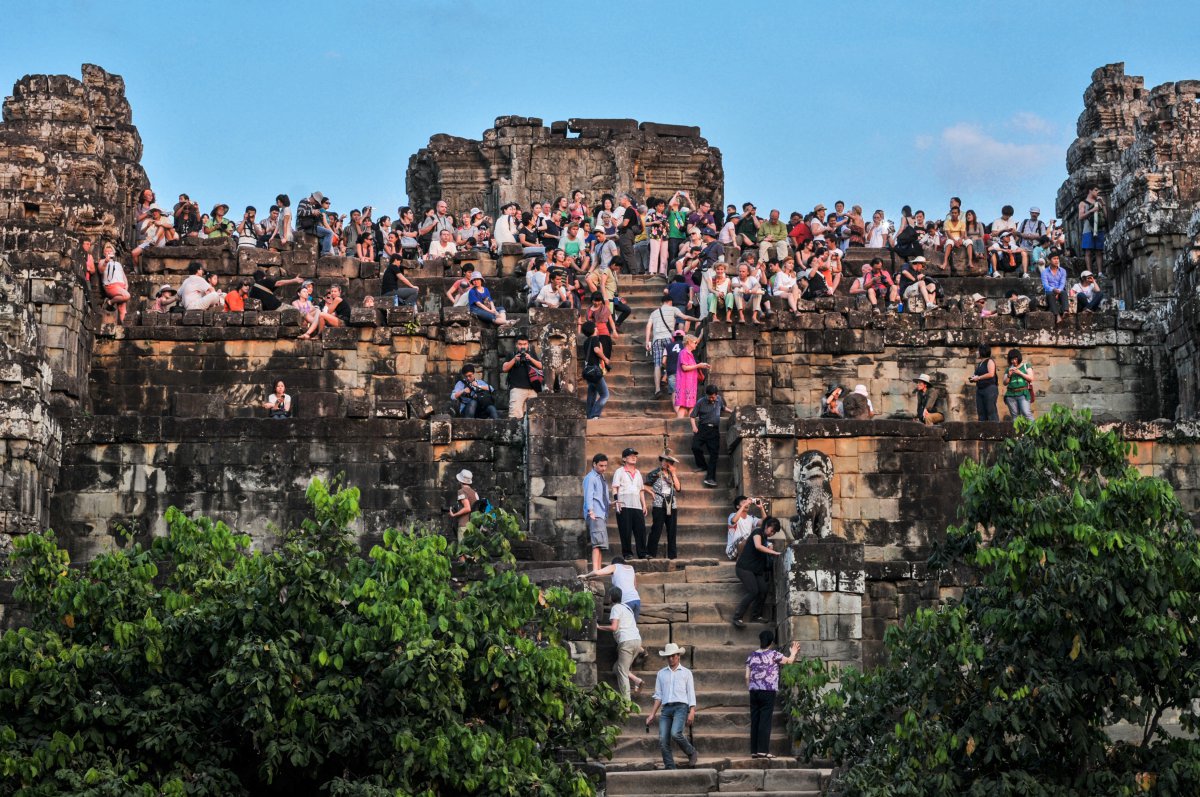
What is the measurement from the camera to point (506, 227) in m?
36.9

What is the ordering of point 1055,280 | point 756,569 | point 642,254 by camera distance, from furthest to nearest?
point 642,254 → point 1055,280 → point 756,569

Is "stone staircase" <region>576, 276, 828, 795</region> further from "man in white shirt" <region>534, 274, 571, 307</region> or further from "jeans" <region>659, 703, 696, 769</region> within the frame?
"man in white shirt" <region>534, 274, 571, 307</region>

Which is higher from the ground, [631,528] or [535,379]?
[535,379]

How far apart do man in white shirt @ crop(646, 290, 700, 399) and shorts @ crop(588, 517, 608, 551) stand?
5138 millimetres

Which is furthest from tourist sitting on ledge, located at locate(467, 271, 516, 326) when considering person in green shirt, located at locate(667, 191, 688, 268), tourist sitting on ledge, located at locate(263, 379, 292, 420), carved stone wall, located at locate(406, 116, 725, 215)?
carved stone wall, located at locate(406, 116, 725, 215)

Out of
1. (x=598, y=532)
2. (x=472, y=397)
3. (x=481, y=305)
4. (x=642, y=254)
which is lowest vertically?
(x=598, y=532)

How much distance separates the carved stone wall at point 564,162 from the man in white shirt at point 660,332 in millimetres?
12398

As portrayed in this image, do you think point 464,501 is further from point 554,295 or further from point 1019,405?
point 1019,405

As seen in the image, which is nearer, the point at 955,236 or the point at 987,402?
the point at 987,402

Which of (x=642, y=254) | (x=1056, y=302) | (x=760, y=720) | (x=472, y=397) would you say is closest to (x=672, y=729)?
(x=760, y=720)

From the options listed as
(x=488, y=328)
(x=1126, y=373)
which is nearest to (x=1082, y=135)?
(x=1126, y=373)

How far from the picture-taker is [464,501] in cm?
2584

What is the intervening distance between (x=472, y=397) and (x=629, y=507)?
466cm

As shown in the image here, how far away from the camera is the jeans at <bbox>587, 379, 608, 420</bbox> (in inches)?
1143
